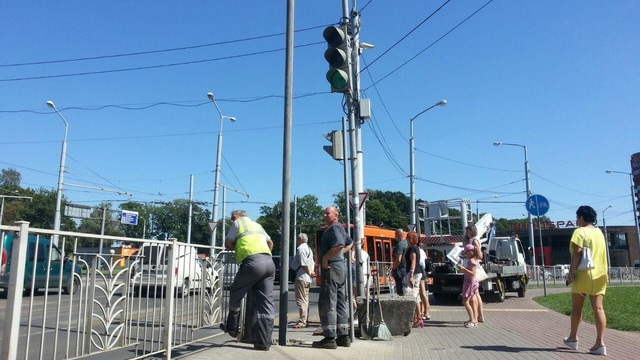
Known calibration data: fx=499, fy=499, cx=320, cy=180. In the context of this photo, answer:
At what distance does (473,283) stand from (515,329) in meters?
1.07

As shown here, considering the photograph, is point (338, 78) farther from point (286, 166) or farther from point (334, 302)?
point (334, 302)

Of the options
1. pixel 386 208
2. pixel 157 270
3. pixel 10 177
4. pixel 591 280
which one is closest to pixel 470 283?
pixel 591 280

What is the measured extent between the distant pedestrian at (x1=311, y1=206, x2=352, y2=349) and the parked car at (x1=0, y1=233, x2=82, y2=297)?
3113mm

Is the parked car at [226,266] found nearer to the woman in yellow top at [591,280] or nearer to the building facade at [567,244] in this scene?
the woman in yellow top at [591,280]

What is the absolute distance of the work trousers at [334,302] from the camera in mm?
6617

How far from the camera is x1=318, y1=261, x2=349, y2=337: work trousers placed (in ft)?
21.7

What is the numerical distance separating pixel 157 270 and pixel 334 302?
234 cm

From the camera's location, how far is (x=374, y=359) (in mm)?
6160

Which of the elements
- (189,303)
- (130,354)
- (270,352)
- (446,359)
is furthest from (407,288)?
(130,354)

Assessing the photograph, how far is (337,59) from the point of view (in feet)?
25.0

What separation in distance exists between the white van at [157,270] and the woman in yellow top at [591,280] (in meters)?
5.08

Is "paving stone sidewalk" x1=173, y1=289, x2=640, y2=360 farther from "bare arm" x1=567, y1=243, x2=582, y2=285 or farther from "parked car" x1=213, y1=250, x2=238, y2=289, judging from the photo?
"bare arm" x1=567, y1=243, x2=582, y2=285

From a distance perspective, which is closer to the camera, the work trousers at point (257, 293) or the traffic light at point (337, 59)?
the work trousers at point (257, 293)

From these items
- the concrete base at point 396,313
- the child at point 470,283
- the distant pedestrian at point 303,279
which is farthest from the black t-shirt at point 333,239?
the child at point 470,283
